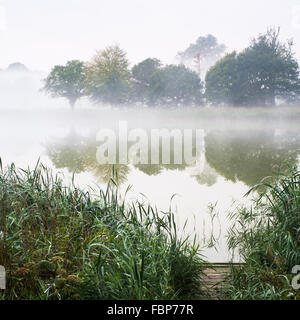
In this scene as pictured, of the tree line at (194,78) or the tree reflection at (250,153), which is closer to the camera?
the tree reflection at (250,153)

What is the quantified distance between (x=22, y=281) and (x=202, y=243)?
1497 mm

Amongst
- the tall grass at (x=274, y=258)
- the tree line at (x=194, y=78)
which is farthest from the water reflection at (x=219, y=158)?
the tall grass at (x=274, y=258)

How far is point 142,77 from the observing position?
5.86m

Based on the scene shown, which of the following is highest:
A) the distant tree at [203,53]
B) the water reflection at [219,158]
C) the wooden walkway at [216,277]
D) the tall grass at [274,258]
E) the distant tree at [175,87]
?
the distant tree at [203,53]

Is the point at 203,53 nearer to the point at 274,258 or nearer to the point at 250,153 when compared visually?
the point at 250,153

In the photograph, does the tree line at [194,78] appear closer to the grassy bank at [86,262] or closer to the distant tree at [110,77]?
the distant tree at [110,77]

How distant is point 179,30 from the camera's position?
5.24 metres

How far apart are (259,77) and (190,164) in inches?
86.0

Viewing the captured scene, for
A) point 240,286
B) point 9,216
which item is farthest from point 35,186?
point 240,286

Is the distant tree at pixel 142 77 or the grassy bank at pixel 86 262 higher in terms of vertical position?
the distant tree at pixel 142 77

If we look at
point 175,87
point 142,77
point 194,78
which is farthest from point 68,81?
point 194,78

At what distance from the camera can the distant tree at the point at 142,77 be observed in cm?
571

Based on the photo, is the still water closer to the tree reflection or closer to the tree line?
the tree reflection

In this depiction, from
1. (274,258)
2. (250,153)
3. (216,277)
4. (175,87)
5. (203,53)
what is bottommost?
(216,277)
